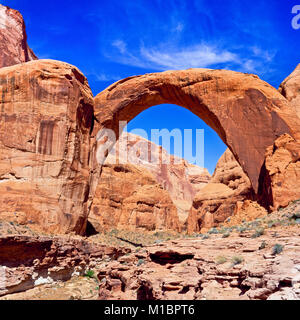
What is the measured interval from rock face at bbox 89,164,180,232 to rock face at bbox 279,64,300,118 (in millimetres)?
19844

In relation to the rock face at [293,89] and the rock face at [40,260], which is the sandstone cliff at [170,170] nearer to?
the rock face at [293,89]

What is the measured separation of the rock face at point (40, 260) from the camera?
13.2 metres

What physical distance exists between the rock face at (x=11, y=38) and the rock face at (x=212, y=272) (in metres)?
37.9

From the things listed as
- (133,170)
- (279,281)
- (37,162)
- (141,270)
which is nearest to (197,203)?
(133,170)

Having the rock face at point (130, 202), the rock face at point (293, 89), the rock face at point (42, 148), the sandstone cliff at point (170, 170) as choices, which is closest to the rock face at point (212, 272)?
the rock face at point (42, 148)

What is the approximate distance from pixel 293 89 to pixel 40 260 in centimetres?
1656

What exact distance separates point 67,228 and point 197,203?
906 inches

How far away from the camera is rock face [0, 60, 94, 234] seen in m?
15.8

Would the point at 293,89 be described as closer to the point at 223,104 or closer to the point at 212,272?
the point at 223,104

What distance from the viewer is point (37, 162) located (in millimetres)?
16344

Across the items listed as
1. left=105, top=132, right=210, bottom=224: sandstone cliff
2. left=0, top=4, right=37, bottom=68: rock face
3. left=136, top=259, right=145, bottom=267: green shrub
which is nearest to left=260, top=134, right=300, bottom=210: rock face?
left=136, top=259, right=145, bottom=267: green shrub

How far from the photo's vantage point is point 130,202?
113 feet

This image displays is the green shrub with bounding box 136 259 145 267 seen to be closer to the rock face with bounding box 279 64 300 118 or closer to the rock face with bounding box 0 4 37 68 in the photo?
the rock face with bounding box 279 64 300 118
